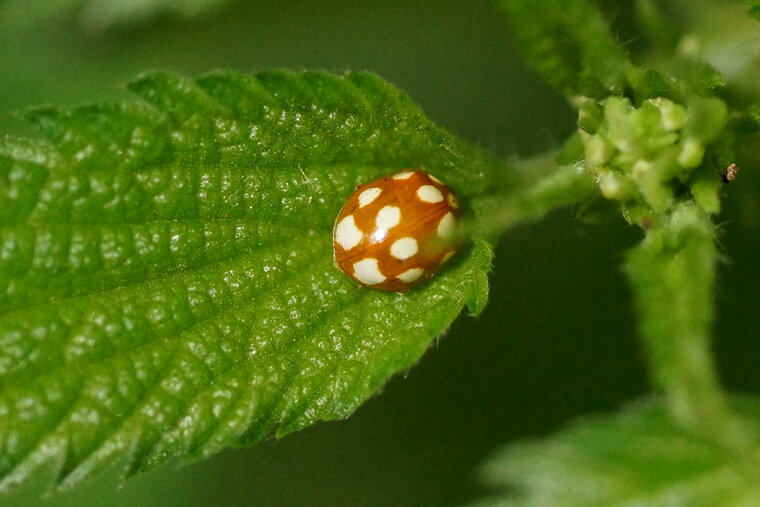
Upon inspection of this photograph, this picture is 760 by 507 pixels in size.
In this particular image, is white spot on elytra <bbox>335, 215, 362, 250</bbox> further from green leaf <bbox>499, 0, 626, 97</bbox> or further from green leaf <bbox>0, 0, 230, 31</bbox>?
green leaf <bbox>0, 0, 230, 31</bbox>

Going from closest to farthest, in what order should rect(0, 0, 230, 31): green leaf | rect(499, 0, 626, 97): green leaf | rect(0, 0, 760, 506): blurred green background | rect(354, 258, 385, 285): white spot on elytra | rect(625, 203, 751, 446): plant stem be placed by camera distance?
rect(625, 203, 751, 446): plant stem < rect(499, 0, 626, 97): green leaf < rect(354, 258, 385, 285): white spot on elytra < rect(0, 0, 230, 31): green leaf < rect(0, 0, 760, 506): blurred green background

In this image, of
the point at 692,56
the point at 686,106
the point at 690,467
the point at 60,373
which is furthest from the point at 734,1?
the point at 60,373

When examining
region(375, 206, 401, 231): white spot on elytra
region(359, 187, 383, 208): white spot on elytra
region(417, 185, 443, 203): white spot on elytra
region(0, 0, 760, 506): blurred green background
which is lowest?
region(375, 206, 401, 231): white spot on elytra

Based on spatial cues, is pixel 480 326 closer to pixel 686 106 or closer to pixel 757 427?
pixel 757 427

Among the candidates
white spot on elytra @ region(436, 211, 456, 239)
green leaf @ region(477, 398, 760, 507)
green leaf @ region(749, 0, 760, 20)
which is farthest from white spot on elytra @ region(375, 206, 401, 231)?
green leaf @ region(749, 0, 760, 20)

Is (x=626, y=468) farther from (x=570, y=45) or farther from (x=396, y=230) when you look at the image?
(x=570, y=45)

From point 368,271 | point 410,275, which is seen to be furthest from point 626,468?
point 368,271
